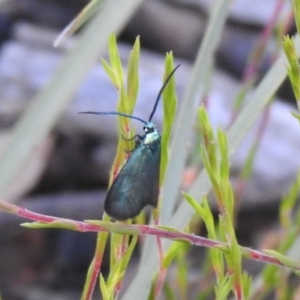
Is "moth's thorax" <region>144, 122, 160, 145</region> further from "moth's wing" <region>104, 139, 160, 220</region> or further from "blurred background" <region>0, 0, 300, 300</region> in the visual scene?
"blurred background" <region>0, 0, 300, 300</region>

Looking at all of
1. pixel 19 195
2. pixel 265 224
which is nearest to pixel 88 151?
pixel 19 195

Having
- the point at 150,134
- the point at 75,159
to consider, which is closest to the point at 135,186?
the point at 150,134

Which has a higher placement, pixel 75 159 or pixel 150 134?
pixel 150 134

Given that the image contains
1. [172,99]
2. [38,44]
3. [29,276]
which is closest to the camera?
[172,99]

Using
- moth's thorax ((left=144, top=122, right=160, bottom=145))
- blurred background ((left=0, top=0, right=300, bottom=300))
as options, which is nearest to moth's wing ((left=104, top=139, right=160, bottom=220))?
moth's thorax ((left=144, top=122, right=160, bottom=145))

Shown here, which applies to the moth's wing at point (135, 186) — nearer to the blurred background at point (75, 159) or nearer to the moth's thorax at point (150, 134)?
the moth's thorax at point (150, 134)

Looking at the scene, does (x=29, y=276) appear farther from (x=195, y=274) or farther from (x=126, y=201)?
(x=126, y=201)

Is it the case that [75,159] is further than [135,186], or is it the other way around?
[75,159]

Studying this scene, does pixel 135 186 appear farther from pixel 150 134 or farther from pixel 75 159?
pixel 75 159
